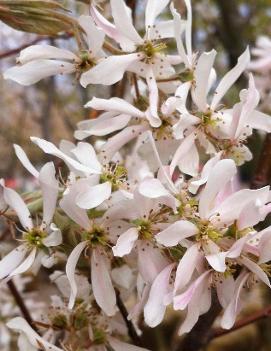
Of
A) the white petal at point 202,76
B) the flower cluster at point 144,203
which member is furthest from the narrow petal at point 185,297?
the white petal at point 202,76

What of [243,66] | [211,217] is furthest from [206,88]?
[211,217]

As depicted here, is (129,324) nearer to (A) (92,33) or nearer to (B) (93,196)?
(B) (93,196)

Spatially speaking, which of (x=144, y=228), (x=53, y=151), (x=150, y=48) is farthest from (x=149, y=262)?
(x=150, y=48)

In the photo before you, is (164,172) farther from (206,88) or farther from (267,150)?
(267,150)

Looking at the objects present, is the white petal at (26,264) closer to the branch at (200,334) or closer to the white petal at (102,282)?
the white petal at (102,282)

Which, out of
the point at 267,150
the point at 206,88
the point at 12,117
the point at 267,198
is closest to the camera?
the point at 267,198

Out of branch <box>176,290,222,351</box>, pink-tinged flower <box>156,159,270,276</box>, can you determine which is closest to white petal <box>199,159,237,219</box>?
pink-tinged flower <box>156,159,270,276</box>
